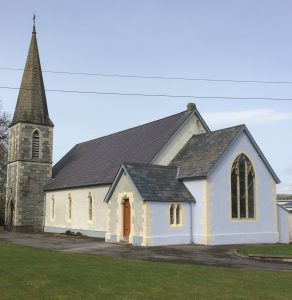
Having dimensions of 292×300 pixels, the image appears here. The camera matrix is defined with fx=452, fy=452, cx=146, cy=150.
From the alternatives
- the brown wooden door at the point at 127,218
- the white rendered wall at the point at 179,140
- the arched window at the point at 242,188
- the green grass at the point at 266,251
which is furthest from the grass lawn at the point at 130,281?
the white rendered wall at the point at 179,140

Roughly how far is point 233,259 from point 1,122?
42876 millimetres

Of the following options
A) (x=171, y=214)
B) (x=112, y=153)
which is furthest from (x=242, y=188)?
(x=112, y=153)

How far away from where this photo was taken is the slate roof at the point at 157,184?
25.0m

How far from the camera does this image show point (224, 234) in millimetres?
25859

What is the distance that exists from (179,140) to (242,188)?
19.0ft

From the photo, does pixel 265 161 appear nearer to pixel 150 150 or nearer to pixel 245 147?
pixel 245 147

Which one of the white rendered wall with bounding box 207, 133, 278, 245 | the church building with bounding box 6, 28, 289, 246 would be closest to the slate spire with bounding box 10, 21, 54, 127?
the church building with bounding box 6, 28, 289, 246

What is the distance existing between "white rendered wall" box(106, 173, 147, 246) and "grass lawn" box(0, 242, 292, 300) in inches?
337

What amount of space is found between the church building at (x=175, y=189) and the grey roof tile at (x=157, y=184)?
0.22ft

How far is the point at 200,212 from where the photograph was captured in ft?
84.6

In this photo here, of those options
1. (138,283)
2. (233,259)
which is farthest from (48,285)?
(233,259)

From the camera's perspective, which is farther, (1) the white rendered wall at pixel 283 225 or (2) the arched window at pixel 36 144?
(2) the arched window at pixel 36 144

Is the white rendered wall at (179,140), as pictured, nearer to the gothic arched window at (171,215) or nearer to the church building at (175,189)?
the church building at (175,189)

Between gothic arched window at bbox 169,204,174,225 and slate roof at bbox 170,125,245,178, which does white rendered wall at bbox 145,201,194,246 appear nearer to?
gothic arched window at bbox 169,204,174,225
